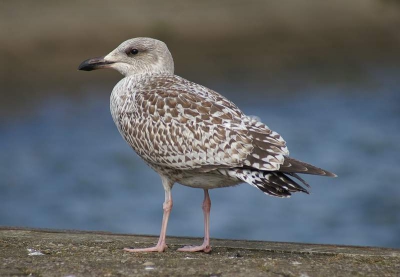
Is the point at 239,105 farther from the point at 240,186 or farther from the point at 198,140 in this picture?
the point at 198,140

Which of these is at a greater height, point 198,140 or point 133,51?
point 133,51

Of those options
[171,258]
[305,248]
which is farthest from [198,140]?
[305,248]

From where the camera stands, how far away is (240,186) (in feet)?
51.1

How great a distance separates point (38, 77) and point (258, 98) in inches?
188

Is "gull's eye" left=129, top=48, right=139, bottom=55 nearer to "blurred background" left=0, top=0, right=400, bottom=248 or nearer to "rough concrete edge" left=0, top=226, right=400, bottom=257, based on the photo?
"rough concrete edge" left=0, top=226, right=400, bottom=257

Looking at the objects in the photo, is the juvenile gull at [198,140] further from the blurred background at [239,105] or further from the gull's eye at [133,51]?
the blurred background at [239,105]

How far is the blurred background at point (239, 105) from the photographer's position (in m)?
14.6

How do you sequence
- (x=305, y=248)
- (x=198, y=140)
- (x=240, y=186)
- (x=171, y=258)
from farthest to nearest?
(x=240, y=186) < (x=305, y=248) < (x=198, y=140) < (x=171, y=258)

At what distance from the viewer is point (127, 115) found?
7.15m

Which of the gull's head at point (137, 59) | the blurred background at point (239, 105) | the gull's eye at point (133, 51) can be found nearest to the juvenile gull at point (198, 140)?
the gull's head at point (137, 59)

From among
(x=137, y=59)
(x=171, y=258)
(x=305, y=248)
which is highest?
(x=137, y=59)

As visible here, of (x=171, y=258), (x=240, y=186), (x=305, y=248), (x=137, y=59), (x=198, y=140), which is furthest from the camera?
(x=240, y=186)

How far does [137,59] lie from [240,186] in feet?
26.8

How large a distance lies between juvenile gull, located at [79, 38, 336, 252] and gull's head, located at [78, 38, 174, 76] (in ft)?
0.52
